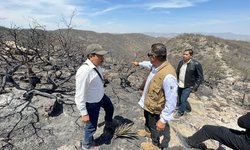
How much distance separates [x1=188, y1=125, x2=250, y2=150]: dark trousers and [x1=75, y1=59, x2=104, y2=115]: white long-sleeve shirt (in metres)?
1.84

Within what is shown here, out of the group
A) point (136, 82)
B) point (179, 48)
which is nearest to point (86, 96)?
point (136, 82)

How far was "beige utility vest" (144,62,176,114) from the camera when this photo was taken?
3.35 meters

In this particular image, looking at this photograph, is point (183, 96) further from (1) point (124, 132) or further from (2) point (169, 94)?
(2) point (169, 94)

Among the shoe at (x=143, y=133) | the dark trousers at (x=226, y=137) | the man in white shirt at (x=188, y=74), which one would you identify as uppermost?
the man in white shirt at (x=188, y=74)

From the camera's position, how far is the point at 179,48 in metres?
27.3

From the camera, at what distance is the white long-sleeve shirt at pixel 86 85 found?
132 inches

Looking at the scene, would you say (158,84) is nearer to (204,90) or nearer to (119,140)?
(119,140)

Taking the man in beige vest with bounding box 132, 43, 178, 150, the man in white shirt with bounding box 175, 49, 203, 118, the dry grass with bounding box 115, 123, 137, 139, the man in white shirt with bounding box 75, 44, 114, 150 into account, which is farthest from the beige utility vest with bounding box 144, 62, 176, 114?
the man in white shirt with bounding box 175, 49, 203, 118

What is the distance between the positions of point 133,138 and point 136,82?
436 cm

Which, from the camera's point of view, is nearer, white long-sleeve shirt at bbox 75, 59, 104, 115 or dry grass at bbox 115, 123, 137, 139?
white long-sleeve shirt at bbox 75, 59, 104, 115

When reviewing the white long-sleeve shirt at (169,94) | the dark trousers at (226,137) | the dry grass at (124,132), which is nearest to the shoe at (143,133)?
the dry grass at (124,132)

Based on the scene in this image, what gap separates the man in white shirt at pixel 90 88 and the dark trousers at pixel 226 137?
68.5 inches

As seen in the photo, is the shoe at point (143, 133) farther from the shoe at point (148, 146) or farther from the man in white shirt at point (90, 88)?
the man in white shirt at point (90, 88)

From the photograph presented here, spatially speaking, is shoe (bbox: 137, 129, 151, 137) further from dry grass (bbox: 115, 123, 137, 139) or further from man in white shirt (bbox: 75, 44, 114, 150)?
man in white shirt (bbox: 75, 44, 114, 150)
